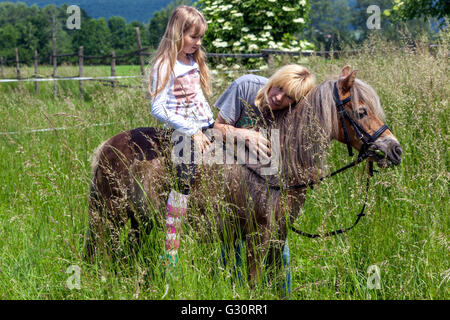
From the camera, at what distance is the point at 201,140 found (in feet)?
7.25

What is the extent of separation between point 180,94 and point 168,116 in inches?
8.5

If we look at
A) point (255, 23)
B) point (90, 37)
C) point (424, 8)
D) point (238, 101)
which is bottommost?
point (238, 101)

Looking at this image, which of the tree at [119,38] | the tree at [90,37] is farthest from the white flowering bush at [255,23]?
the tree at [90,37]

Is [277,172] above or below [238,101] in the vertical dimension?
below

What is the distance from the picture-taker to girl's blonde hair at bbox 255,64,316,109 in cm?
212

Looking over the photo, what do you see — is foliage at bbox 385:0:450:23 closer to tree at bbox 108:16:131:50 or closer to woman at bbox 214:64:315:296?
tree at bbox 108:16:131:50

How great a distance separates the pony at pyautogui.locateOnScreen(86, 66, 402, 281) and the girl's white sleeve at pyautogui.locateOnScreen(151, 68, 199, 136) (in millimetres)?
88

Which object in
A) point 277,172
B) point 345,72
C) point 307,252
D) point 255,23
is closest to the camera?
point 307,252

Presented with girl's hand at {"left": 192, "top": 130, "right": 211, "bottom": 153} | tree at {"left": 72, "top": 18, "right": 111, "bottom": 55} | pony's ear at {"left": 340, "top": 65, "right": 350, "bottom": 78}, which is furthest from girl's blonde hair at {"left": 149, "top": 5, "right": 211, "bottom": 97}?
tree at {"left": 72, "top": 18, "right": 111, "bottom": 55}

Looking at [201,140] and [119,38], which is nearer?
[201,140]

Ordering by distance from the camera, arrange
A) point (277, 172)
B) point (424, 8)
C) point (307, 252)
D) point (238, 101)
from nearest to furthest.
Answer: point (307, 252) → point (277, 172) → point (238, 101) → point (424, 8)

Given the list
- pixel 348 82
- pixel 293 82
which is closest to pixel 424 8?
pixel 348 82

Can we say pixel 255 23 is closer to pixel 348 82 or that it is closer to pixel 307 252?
pixel 348 82
